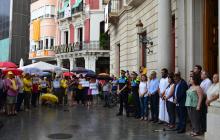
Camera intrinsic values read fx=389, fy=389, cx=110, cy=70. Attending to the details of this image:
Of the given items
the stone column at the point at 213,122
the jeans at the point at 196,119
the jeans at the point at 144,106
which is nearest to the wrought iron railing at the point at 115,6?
the jeans at the point at 144,106

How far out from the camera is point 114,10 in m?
26.6

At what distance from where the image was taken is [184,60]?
14352mm

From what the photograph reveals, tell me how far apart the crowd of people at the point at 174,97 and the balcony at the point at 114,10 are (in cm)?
1081

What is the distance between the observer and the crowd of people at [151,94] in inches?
422

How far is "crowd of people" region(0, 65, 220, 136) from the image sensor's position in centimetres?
1071

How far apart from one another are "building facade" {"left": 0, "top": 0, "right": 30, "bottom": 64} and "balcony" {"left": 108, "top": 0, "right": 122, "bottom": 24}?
3847cm

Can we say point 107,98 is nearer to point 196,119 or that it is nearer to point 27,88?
point 27,88

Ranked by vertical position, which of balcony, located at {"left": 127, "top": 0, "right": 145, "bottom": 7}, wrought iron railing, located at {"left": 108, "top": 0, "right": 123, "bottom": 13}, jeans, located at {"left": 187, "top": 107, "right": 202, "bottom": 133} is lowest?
jeans, located at {"left": 187, "top": 107, "right": 202, "bottom": 133}

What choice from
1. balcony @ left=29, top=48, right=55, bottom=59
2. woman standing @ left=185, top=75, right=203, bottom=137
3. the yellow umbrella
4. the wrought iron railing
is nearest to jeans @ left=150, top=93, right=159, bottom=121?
woman standing @ left=185, top=75, right=203, bottom=137

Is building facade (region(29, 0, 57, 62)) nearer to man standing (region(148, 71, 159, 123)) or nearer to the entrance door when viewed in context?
man standing (region(148, 71, 159, 123))

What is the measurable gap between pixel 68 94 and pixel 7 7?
1755 inches

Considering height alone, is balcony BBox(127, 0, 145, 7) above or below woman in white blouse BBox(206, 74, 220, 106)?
above

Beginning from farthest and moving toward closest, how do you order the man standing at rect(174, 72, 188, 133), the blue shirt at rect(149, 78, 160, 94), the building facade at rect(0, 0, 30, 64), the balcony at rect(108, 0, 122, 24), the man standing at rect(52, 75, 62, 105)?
the building facade at rect(0, 0, 30, 64) → the balcony at rect(108, 0, 122, 24) → the man standing at rect(52, 75, 62, 105) → the blue shirt at rect(149, 78, 160, 94) → the man standing at rect(174, 72, 188, 133)

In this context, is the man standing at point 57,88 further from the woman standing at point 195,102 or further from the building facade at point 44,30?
the building facade at point 44,30
